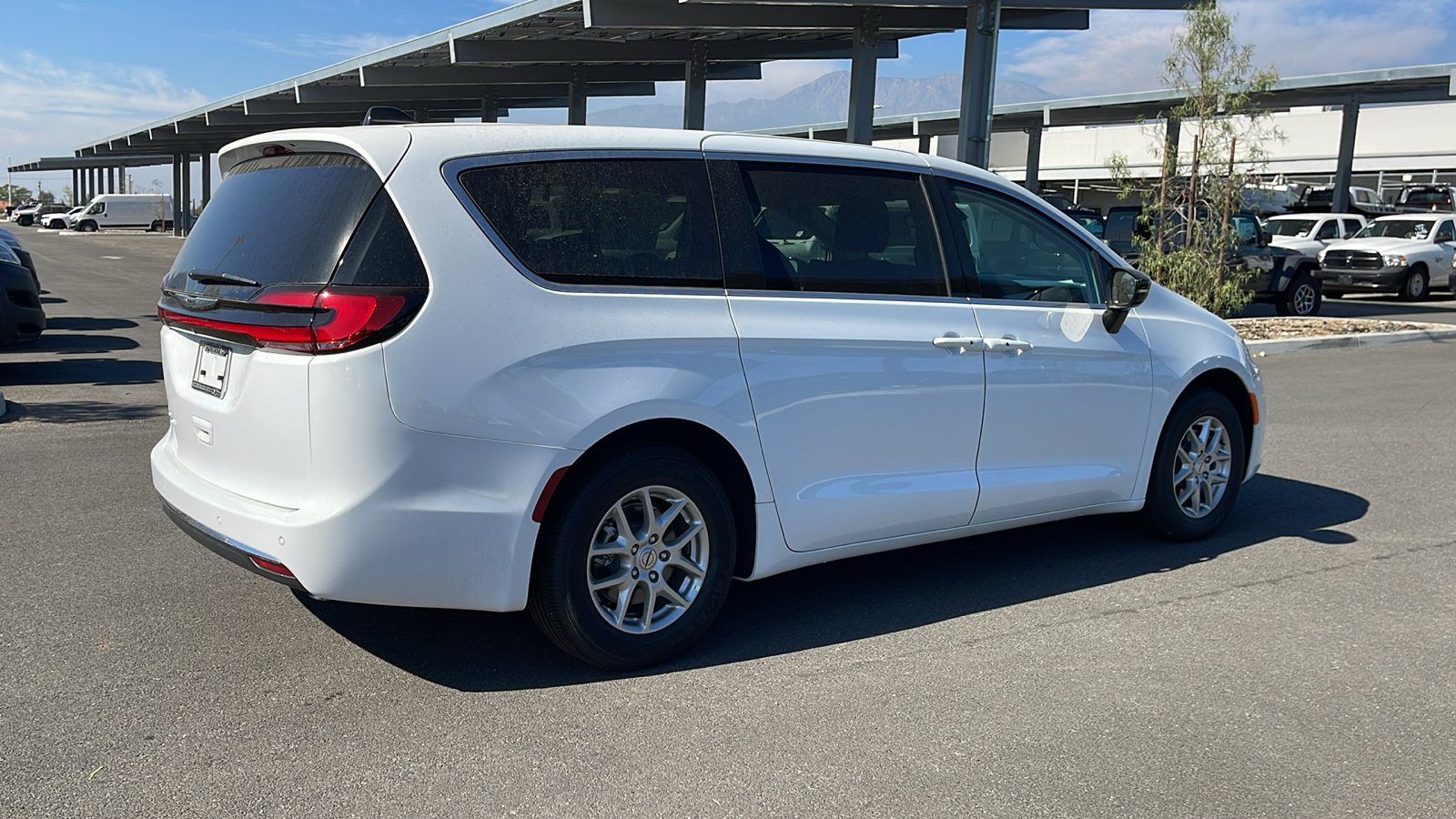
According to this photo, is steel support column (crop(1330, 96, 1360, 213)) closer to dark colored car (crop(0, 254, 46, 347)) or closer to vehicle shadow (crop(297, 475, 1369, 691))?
vehicle shadow (crop(297, 475, 1369, 691))

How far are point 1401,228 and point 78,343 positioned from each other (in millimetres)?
25722

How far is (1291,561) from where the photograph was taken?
5.59 m

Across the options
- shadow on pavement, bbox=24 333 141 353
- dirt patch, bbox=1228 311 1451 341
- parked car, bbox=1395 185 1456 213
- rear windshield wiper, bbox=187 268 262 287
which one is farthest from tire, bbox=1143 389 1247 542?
parked car, bbox=1395 185 1456 213

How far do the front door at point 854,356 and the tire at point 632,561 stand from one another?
0.32 meters

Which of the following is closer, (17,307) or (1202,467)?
(1202,467)

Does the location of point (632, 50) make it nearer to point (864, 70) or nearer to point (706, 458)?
point (864, 70)

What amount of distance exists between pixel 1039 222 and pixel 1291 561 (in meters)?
2.01

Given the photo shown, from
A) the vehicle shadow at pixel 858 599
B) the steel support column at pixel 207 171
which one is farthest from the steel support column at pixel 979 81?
the steel support column at pixel 207 171

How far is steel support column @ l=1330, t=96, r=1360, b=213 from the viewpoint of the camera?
3728cm

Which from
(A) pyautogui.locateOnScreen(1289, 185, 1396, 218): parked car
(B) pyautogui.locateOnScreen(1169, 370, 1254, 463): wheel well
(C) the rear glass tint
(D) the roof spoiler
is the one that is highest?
(A) pyautogui.locateOnScreen(1289, 185, 1396, 218): parked car

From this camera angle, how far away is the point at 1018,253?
5234mm

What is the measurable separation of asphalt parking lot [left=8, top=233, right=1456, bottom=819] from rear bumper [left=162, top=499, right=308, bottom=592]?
40 cm

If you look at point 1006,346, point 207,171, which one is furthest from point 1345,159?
point 207,171

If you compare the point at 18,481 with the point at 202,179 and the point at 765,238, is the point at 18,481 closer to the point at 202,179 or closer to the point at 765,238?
the point at 765,238
